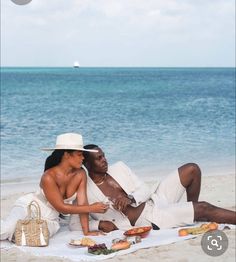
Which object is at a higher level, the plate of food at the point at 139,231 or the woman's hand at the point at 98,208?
the woman's hand at the point at 98,208

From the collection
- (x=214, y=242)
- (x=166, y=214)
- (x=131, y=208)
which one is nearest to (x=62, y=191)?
(x=131, y=208)

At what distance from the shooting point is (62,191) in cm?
516

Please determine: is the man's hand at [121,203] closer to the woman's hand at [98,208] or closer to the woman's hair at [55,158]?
the woman's hand at [98,208]

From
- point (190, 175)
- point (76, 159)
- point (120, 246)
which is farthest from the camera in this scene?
point (190, 175)

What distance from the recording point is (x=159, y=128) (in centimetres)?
2020

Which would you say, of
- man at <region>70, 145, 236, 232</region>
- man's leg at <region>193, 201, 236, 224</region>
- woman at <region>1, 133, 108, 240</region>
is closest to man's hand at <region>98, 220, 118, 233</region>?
man at <region>70, 145, 236, 232</region>

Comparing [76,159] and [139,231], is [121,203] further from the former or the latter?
[76,159]

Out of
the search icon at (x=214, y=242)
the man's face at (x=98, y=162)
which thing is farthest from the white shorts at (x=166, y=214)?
the man's face at (x=98, y=162)

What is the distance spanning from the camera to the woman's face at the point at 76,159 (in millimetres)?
5059

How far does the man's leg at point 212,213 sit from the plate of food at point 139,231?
1.79 feet

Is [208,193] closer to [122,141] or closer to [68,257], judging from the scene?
[68,257]

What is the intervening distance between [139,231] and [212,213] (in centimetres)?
80

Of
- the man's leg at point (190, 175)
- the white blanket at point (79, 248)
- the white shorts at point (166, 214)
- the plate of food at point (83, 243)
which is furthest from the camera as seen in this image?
the man's leg at point (190, 175)

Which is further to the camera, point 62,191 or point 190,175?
point 190,175
